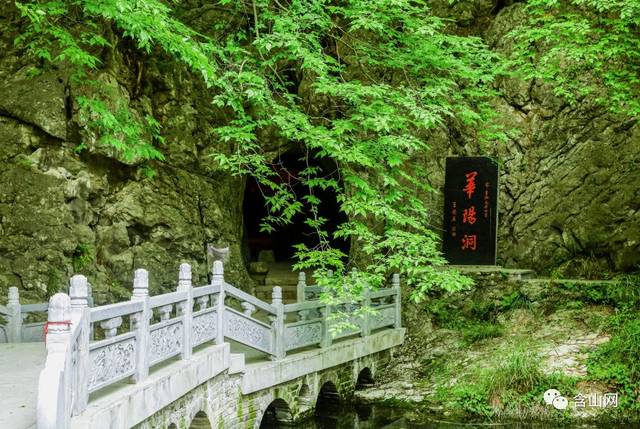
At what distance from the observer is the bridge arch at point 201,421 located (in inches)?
360

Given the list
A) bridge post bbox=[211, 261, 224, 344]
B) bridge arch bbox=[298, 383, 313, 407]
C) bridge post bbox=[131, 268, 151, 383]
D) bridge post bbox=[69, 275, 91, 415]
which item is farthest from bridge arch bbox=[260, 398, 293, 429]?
bridge post bbox=[69, 275, 91, 415]

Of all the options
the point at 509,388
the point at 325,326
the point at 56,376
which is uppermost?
the point at 56,376

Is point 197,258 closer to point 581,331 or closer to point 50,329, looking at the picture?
Result: point 581,331

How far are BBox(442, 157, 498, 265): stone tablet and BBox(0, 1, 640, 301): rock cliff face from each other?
123cm

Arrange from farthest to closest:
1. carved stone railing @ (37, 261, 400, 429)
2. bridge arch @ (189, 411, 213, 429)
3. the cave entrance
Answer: the cave entrance → bridge arch @ (189, 411, 213, 429) → carved stone railing @ (37, 261, 400, 429)

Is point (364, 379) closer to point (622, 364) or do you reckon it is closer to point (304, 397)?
point (304, 397)

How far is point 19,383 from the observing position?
670cm

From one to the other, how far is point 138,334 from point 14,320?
4.03 m

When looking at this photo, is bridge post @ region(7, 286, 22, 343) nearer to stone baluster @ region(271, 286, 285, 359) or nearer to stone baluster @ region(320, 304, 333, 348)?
stone baluster @ region(271, 286, 285, 359)

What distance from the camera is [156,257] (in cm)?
1417

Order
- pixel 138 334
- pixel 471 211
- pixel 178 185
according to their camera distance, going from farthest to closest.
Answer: pixel 471 211, pixel 178 185, pixel 138 334

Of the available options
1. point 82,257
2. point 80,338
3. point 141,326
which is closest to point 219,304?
point 141,326

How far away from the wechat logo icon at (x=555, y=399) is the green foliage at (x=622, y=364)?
710 millimetres

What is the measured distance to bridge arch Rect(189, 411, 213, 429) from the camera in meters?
9.14
